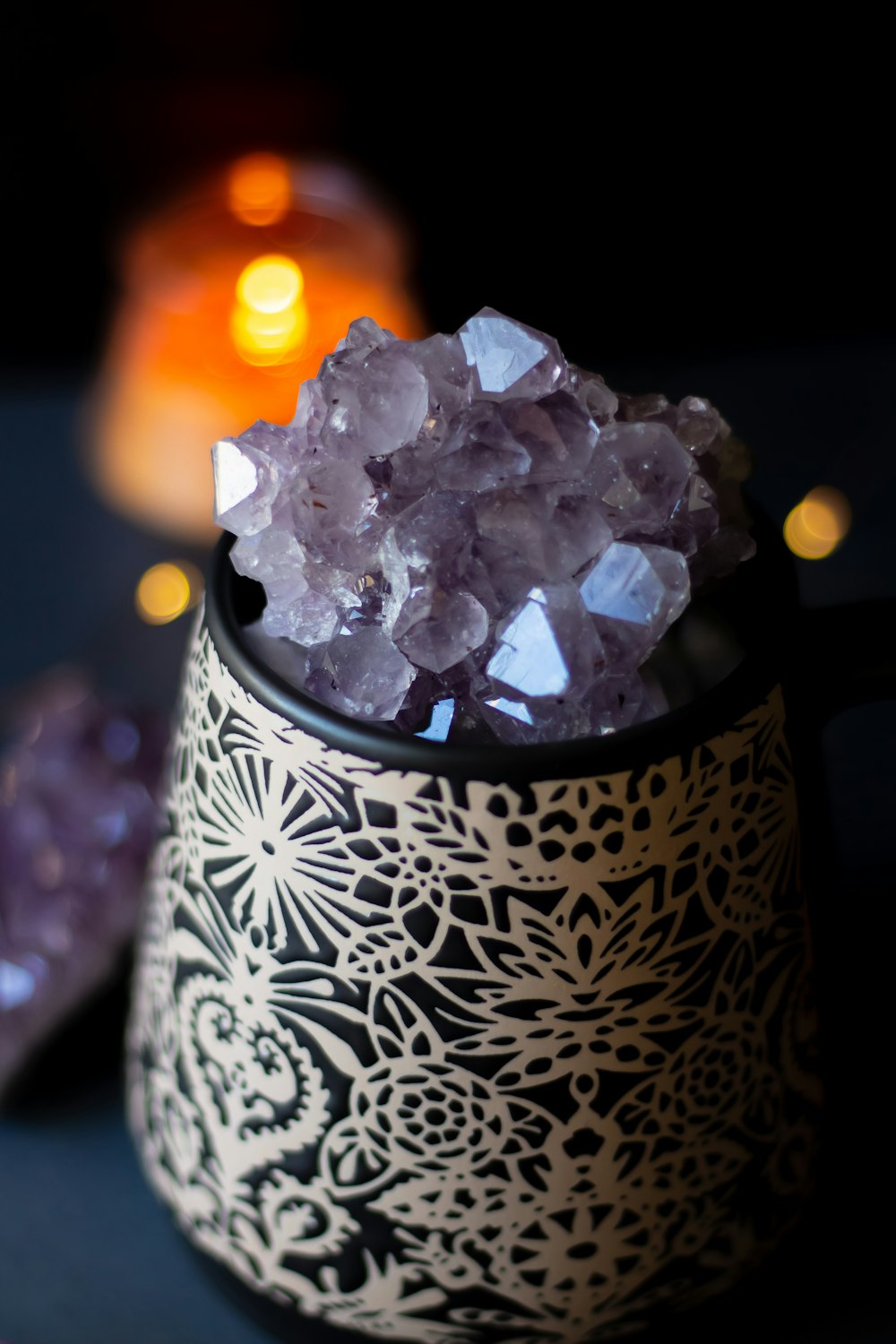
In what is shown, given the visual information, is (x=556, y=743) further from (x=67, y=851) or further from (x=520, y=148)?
(x=520, y=148)

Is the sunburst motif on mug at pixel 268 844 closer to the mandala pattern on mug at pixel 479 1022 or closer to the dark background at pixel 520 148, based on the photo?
the mandala pattern on mug at pixel 479 1022

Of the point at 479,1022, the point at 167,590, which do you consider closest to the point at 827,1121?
the point at 479,1022

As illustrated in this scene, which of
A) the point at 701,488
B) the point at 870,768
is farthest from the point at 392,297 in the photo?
the point at 701,488

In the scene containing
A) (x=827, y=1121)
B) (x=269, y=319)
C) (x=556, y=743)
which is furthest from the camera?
(x=269, y=319)

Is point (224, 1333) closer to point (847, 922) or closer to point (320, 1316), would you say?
point (320, 1316)

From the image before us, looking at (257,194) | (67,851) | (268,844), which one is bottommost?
(67,851)

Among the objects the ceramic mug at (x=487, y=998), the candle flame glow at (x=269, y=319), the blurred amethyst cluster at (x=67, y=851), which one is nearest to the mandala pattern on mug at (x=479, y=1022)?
the ceramic mug at (x=487, y=998)
